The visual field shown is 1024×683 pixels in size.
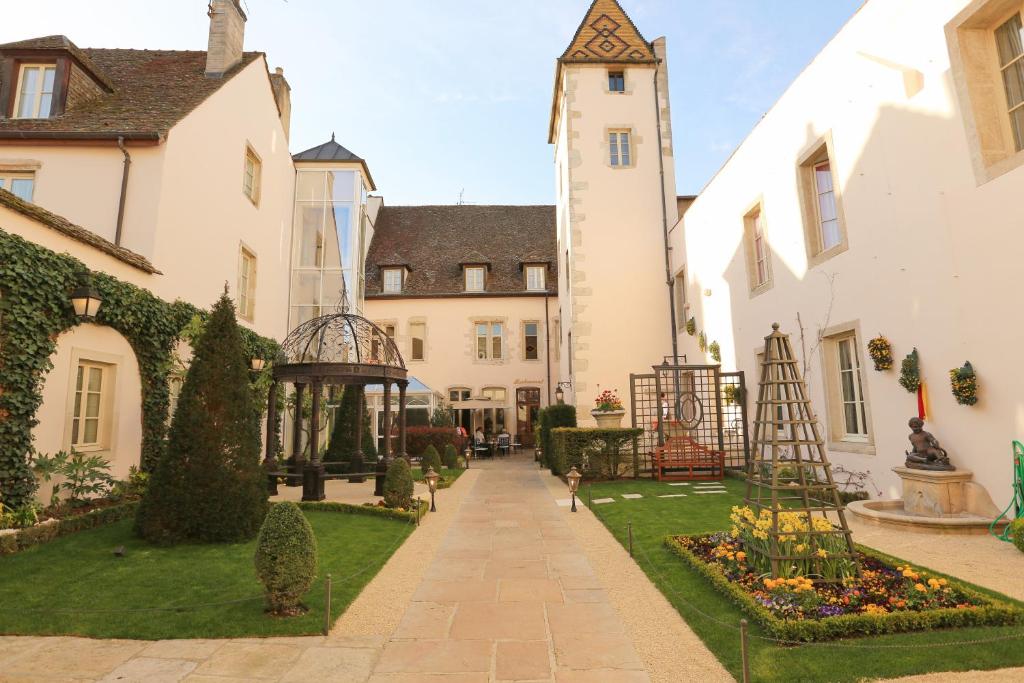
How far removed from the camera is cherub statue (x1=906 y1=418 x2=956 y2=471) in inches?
280

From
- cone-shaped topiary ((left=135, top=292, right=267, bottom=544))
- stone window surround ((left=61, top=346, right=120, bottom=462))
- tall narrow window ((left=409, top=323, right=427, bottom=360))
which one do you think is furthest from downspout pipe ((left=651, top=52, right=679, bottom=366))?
stone window surround ((left=61, top=346, right=120, bottom=462))

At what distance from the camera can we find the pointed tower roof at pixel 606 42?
18609 millimetres


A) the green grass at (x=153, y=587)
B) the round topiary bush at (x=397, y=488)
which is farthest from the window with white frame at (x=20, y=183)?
the round topiary bush at (x=397, y=488)

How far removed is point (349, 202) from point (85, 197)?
9.48 m

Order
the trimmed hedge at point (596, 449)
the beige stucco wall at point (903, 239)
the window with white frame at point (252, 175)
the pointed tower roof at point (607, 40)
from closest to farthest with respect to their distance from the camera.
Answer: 1. the beige stucco wall at point (903, 239)
2. the trimmed hedge at point (596, 449)
3. the window with white frame at point (252, 175)
4. the pointed tower roof at point (607, 40)

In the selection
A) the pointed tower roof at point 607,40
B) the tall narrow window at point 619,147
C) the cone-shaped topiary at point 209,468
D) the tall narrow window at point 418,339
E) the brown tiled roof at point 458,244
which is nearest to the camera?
the cone-shaped topiary at point 209,468

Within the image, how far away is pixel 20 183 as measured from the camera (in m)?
11.2

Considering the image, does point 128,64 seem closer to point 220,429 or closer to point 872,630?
point 220,429

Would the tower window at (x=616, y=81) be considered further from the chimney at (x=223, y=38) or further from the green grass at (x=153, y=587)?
the green grass at (x=153, y=587)

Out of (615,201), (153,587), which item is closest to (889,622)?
(153,587)

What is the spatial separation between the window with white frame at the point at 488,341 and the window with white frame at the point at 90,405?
16632mm

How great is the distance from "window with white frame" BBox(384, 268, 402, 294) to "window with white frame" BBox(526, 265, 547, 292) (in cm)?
581

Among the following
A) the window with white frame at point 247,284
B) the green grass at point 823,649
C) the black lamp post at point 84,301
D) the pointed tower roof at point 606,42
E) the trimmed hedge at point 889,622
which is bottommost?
the green grass at point 823,649

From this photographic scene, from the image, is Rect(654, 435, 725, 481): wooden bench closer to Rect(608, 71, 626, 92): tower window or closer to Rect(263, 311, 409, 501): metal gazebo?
Rect(263, 311, 409, 501): metal gazebo
